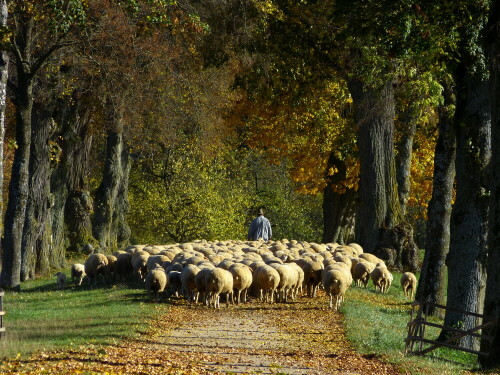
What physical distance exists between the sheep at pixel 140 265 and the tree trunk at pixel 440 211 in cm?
878

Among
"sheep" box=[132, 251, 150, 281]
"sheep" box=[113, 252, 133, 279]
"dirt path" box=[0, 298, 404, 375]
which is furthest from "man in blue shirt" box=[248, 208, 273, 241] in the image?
"dirt path" box=[0, 298, 404, 375]

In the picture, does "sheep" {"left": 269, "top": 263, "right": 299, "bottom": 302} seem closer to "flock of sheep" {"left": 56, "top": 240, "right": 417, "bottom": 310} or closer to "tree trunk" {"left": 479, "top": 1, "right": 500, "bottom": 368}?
"flock of sheep" {"left": 56, "top": 240, "right": 417, "bottom": 310}

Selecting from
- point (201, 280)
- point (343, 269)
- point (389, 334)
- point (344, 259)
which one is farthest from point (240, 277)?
point (389, 334)

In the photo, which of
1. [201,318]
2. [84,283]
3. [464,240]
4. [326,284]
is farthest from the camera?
[84,283]

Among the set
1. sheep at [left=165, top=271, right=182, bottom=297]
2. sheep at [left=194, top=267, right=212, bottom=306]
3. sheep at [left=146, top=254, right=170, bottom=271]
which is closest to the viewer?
sheep at [left=194, top=267, right=212, bottom=306]

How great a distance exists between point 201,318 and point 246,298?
3604 mm

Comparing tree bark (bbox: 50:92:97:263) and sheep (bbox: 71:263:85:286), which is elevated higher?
tree bark (bbox: 50:92:97:263)

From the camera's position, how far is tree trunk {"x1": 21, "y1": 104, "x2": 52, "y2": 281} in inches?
1091

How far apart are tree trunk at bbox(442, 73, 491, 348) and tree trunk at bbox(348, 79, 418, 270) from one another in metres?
13.8

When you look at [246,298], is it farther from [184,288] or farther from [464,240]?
[464,240]

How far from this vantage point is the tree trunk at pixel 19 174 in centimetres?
2256

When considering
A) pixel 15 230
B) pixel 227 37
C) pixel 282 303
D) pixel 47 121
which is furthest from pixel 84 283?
pixel 227 37

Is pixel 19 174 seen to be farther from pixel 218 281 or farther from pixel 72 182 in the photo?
pixel 72 182

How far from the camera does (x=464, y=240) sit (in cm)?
1612
